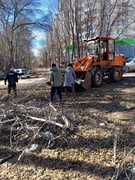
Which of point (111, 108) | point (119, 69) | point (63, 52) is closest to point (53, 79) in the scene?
point (111, 108)

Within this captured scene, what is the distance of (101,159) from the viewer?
377 centimetres

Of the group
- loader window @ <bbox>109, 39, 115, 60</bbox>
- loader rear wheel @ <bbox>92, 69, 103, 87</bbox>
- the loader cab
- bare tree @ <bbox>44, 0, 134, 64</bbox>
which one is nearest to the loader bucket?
loader rear wheel @ <bbox>92, 69, 103, 87</bbox>

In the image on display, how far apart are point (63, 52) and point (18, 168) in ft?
97.6

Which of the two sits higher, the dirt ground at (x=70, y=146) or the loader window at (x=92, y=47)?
the loader window at (x=92, y=47)

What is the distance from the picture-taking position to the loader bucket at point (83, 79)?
10.1 m

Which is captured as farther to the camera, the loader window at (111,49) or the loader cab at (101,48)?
the loader window at (111,49)

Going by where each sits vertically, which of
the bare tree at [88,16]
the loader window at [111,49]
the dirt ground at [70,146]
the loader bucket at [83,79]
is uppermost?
the bare tree at [88,16]

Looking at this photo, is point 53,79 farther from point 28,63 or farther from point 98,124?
point 28,63

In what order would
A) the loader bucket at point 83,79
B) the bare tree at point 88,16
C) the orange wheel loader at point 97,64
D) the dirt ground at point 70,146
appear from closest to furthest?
the dirt ground at point 70,146, the loader bucket at point 83,79, the orange wheel loader at point 97,64, the bare tree at point 88,16

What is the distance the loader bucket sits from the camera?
33.0 feet

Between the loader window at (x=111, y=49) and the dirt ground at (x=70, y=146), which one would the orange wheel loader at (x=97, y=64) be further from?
the dirt ground at (x=70, y=146)

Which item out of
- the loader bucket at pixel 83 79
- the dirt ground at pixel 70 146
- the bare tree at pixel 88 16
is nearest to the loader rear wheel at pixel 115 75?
the loader bucket at pixel 83 79

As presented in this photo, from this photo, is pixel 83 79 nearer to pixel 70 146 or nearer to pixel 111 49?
pixel 111 49

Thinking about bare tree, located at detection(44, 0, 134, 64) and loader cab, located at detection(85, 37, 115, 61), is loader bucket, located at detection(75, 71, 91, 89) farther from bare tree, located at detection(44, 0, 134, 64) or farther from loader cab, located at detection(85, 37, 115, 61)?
bare tree, located at detection(44, 0, 134, 64)
